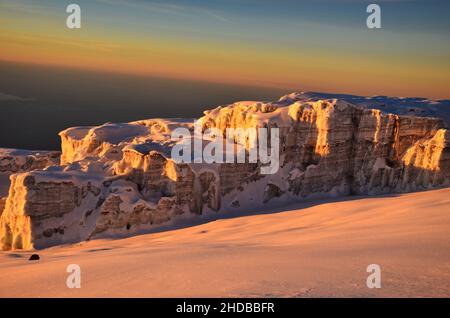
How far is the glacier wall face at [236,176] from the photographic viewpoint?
2753 centimetres

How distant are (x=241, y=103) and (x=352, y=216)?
1866 cm

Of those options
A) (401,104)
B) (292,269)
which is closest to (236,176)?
(401,104)

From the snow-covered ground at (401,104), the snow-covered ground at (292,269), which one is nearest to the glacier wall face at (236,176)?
A: the snow-covered ground at (401,104)

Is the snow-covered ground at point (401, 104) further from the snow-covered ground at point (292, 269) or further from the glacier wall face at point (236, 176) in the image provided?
the snow-covered ground at point (292, 269)

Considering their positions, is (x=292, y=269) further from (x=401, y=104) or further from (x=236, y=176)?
(x=401, y=104)

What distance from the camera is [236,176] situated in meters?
32.0

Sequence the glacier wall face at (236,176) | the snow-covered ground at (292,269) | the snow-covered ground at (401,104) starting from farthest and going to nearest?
the snow-covered ground at (401,104), the glacier wall face at (236,176), the snow-covered ground at (292,269)

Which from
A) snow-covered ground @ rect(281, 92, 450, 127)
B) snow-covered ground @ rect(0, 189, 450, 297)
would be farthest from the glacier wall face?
snow-covered ground @ rect(0, 189, 450, 297)

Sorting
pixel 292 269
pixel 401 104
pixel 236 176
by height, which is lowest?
pixel 236 176

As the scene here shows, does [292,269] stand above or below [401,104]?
below

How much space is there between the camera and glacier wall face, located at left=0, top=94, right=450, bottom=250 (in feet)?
90.3

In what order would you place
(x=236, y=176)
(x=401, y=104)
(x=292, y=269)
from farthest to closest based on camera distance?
(x=401, y=104) < (x=236, y=176) < (x=292, y=269)

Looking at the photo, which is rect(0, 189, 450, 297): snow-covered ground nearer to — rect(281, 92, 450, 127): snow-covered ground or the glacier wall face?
the glacier wall face
